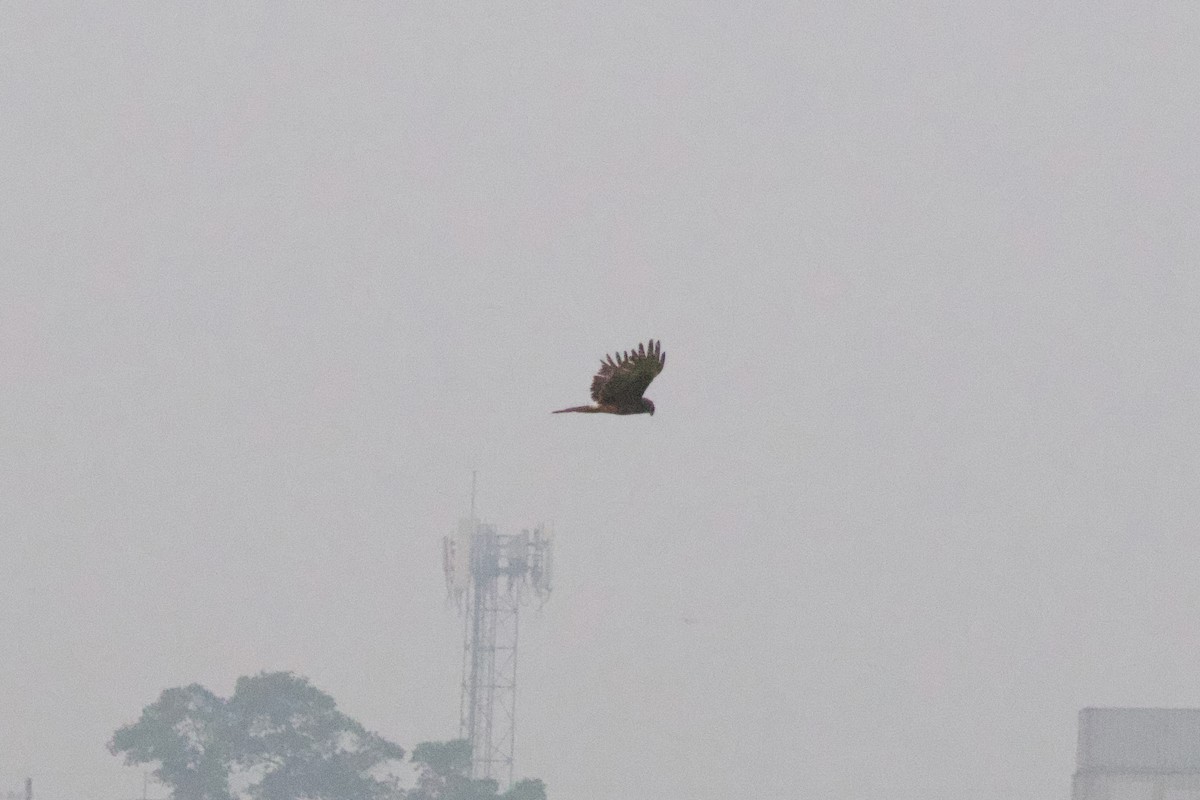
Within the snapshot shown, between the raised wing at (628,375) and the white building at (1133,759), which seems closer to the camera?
the raised wing at (628,375)

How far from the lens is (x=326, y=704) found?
16912 cm

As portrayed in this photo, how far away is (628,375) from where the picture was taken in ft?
86.7

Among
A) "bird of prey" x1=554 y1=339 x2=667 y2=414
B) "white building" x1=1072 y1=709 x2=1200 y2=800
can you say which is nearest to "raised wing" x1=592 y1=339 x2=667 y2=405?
"bird of prey" x1=554 y1=339 x2=667 y2=414

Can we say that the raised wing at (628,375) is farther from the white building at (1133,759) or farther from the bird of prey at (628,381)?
the white building at (1133,759)

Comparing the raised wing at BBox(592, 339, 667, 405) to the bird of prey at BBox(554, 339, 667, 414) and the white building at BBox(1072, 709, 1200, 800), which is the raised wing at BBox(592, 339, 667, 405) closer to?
the bird of prey at BBox(554, 339, 667, 414)

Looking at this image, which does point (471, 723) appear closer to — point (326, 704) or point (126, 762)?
point (326, 704)

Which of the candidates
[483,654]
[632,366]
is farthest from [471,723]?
[632,366]

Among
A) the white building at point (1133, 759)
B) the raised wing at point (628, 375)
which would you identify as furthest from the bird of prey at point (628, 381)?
the white building at point (1133, 759)

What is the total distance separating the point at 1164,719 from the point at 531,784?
50.3 meters

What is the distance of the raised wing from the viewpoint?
Answer: 26.3 metres

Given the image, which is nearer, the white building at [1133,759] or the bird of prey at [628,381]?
the bird of prey at [628,381]

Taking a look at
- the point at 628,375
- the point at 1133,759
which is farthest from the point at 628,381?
the point at 1133,759

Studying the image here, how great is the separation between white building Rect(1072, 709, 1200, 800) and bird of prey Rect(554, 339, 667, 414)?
82.6 metres

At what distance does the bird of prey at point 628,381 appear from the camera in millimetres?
26312
